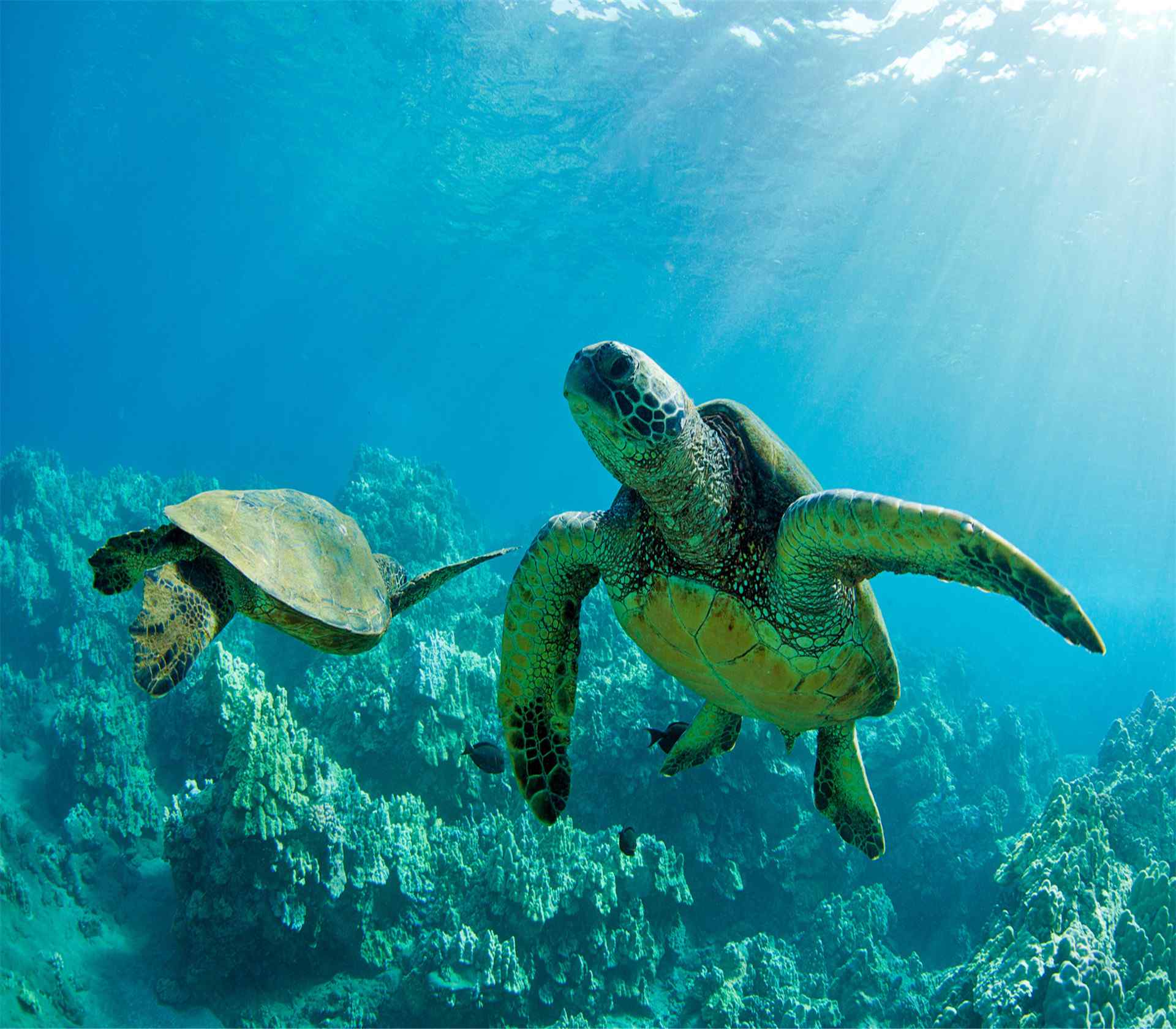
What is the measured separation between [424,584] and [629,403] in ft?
7.29

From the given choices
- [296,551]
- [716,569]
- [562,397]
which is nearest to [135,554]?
[296,551]

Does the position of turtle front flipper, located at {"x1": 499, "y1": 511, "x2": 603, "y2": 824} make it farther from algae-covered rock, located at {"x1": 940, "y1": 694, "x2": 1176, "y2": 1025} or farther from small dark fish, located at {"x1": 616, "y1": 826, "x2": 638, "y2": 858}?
algae-covered rock, located at {"x1": 940, "y1": 694, "x2": 1176, "y2": 1025}

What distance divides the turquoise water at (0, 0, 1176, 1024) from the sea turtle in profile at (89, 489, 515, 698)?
9.58 feet

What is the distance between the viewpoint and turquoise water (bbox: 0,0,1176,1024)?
220 inches

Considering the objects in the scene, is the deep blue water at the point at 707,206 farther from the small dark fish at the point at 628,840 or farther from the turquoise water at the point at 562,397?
the small dark fish at the point at 628,840

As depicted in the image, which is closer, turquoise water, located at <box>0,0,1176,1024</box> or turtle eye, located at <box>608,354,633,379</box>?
turtle eye, located at <box>608,354,633,379</box>

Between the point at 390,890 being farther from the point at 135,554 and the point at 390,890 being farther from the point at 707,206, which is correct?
the point at 707,206

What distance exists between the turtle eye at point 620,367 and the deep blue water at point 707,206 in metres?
17.6

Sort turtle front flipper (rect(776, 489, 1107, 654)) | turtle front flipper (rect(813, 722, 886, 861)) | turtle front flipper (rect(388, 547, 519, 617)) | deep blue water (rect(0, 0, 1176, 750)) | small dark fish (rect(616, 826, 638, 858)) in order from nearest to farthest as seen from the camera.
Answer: turtle front flipper (rect(776, 489, 1107, 654)) < turtle front flipper (rect(388, 547, 519, 617)) < turtle front flipper (rect(813, 722, 886, 861)) < small dark fish (rect(616, 826, 638, 858)) < deep blue water (rect(0, 0, 1176, 750))

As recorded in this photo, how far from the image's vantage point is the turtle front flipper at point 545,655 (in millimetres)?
2881

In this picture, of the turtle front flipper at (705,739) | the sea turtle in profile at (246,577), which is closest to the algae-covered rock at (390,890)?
the sea turtle in profile at (246,577)

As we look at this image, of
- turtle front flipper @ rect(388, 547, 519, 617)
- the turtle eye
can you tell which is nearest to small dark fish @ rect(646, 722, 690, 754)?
turtle front flipper @ rect(388, 547, 519, 617)

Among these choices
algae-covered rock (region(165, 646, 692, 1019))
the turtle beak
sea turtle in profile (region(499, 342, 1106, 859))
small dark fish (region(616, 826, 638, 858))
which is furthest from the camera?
algae-covered rock (region(165, 646, 692, 1019))

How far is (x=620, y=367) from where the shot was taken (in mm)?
2242
